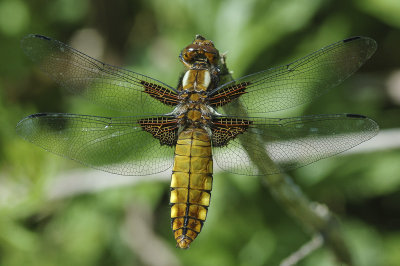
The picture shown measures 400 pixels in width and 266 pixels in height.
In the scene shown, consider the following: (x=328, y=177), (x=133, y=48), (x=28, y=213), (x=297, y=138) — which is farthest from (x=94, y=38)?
(x=297, y=138)

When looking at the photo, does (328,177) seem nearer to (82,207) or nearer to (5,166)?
(82,207)

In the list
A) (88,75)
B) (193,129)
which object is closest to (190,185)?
(193,129)

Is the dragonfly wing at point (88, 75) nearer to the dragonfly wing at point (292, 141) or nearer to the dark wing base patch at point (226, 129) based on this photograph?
the dark wing base patch at point (226, 129)

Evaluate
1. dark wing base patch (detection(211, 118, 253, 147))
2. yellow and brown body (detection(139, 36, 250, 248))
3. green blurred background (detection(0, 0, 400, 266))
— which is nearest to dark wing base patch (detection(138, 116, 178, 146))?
yellow and brown body (detection(139, 36, 250, 248))

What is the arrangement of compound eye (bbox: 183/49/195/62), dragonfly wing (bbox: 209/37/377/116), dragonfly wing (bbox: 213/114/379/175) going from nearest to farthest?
1. dragonfly wing (bbox: 213/114/379/175)
2. dragonfly wing (bbox: 209/37/377/116)
3. compound eye (bbox: 183/49/195/62)

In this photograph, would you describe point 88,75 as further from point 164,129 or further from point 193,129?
point 193,129

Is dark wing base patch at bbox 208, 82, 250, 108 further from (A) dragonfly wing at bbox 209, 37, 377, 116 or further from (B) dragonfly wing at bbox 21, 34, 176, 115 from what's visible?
(B) dragonfly wing at bbox 21, 34, 176, 115
